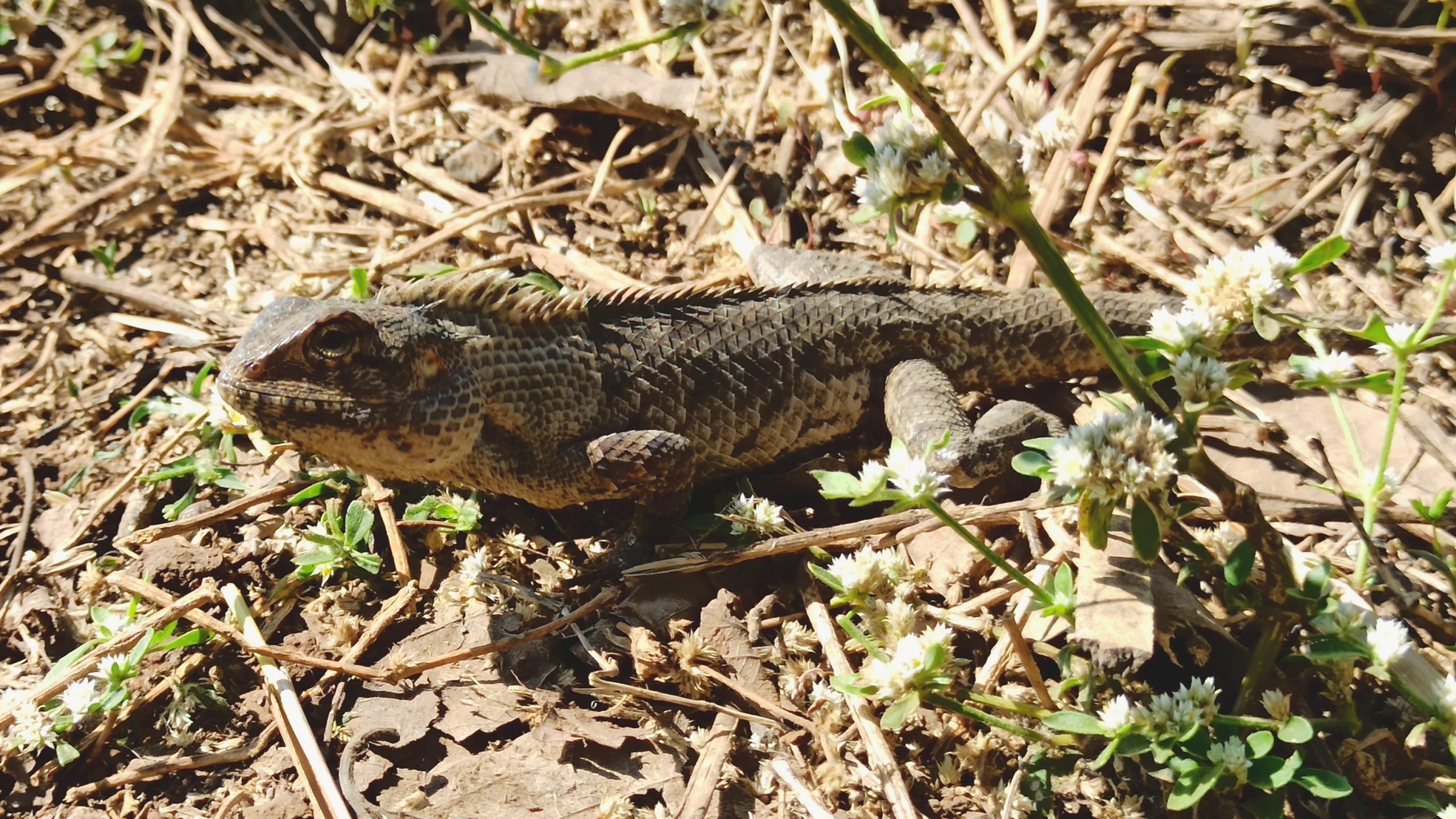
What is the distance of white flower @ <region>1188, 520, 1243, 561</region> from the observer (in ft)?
10.6

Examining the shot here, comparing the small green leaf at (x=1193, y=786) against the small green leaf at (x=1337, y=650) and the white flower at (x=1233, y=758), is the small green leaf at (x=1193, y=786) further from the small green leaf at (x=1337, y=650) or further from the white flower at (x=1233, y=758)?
the small green leaf at (x=1337, y=650)

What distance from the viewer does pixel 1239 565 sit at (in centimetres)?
271

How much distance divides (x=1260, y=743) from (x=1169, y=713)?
0.23 metres

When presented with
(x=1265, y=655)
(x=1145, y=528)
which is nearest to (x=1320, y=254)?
(x=1145, y=528)

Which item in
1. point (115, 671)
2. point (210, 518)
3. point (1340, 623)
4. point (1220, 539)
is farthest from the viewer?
point (210, 518)

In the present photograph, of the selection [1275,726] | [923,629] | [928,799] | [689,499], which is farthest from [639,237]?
[1275,726]

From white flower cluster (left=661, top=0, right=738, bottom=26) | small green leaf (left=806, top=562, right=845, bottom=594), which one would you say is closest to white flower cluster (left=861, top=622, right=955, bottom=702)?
small green leaf (left=806, top=562, right=845, bottom=594)

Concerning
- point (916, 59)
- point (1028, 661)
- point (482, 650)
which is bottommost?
point (482, 650)

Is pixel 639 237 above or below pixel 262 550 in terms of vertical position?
above

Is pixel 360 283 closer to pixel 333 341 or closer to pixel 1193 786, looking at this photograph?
pixel 333 341

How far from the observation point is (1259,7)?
488 centimetres

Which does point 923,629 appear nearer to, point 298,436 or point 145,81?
point 298,436

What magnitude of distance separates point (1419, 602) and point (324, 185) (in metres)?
5.30

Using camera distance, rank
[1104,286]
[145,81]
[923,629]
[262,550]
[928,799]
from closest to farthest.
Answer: [928,799] → [923,629] → [262,550] → [1104,286] → [145,81]
